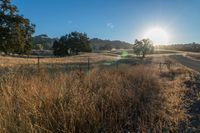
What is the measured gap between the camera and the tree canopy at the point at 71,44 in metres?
83.5

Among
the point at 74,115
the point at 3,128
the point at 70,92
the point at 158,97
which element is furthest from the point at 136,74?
the point at 3,128

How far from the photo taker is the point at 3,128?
369 centimetres

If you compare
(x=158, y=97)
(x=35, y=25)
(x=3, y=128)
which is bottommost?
(x=158, y=97)

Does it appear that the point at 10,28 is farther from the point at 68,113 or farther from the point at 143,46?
the point at 143,46

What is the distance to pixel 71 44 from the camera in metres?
83.9

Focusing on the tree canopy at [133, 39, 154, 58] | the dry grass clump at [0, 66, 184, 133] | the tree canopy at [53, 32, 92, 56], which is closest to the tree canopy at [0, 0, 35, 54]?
the dry grass clump at [0, 66, 184, 133]

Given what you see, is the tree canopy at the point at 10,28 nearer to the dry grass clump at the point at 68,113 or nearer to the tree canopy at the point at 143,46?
the dry grass clump at the point at 68,113

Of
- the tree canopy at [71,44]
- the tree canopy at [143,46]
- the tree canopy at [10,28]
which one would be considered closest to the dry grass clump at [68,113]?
the tree canopy at [10,28]

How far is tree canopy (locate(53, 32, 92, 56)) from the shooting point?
83.5m

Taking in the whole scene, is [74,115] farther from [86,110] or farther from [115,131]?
[115,131]

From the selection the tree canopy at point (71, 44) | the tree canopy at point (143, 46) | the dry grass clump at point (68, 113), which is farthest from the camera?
the tree canopy at point (71, 44)

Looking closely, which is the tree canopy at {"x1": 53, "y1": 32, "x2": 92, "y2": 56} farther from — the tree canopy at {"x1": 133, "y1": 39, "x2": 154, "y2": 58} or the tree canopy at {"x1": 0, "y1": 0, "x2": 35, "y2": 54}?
the tree canopy at {"x1": 0, "y1": 0, "x2": 35, "y2": 54}

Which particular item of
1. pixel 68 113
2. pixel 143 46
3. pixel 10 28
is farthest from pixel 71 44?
pixel 68 113

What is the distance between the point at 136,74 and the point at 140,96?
4.49 meters
